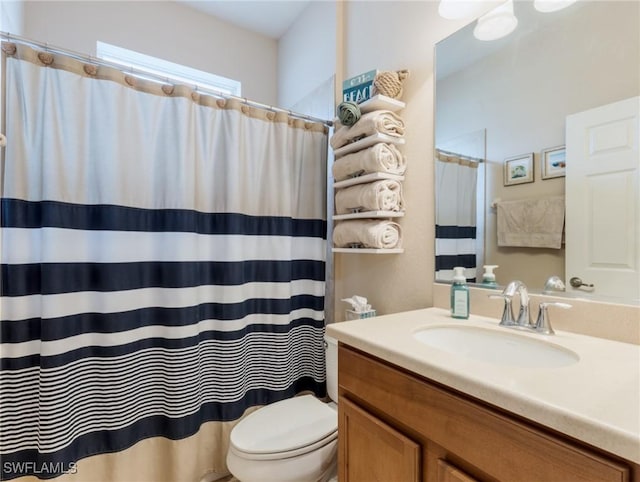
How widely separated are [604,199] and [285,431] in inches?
51.9

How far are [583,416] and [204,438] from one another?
4.94 ft

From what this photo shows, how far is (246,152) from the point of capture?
156 centimetres

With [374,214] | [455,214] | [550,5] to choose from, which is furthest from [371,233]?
[550,5]

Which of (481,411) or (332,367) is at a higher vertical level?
(481,411)

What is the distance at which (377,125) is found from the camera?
133cm

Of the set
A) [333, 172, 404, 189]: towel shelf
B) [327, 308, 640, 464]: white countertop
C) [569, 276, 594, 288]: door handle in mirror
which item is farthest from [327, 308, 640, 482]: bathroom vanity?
[333, 172, 404, 189]: towel shelf

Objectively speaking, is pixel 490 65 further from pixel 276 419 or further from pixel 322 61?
pixel 276 419

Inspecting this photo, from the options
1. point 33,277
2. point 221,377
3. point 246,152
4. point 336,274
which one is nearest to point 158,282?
point 33,277

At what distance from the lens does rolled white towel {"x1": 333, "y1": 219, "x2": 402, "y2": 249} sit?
1.37 meters

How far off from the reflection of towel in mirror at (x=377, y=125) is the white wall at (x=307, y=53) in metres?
0.65

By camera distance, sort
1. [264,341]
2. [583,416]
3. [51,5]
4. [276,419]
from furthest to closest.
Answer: [51,5]
[264,341]
[276,419]
[583,416]

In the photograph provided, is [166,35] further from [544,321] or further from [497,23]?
[544,321]

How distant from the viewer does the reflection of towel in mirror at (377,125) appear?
133cm

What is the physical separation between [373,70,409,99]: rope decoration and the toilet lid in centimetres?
140
